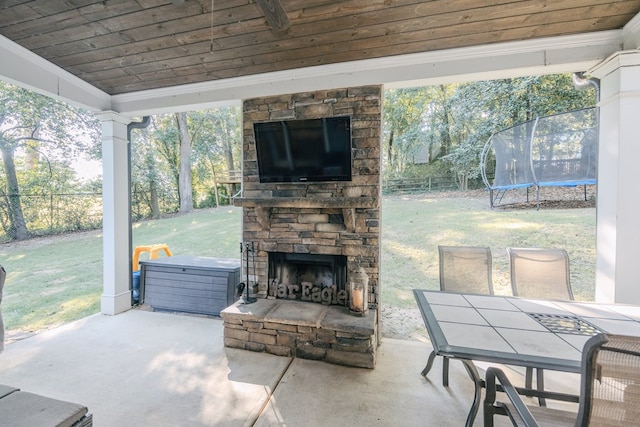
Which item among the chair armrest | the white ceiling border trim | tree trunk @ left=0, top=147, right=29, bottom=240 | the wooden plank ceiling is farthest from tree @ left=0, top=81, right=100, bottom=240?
the chair armrest

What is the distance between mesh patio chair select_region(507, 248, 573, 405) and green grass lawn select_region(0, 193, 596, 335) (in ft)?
4.20

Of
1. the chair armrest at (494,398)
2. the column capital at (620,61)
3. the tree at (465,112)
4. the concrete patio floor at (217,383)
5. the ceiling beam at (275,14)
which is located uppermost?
the tree at (465,112)

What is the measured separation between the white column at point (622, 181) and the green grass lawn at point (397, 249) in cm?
145

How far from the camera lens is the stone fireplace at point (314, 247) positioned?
7.80 ft

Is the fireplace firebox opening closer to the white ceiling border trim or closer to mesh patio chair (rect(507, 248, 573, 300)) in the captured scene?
mesh patio chair (rect(507, 248, 573, 300))

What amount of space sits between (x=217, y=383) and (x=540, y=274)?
286cm

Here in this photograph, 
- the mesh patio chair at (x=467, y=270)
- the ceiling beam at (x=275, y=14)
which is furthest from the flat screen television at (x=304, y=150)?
the mesh patio chair at (x=467, y=270)

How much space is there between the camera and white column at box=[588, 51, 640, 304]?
200cm

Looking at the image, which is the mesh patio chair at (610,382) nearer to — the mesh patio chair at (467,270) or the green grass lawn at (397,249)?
the mesh patio chair at (467,270)

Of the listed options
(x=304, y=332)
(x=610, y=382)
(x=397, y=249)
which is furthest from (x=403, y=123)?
(x=610, y=382)

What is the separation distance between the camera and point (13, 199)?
185 inches

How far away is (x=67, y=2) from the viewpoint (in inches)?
81.0

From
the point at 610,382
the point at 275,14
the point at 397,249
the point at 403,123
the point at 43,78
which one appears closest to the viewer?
the point at 610,382

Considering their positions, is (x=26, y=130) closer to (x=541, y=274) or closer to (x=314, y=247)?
(x=314, y=247)
